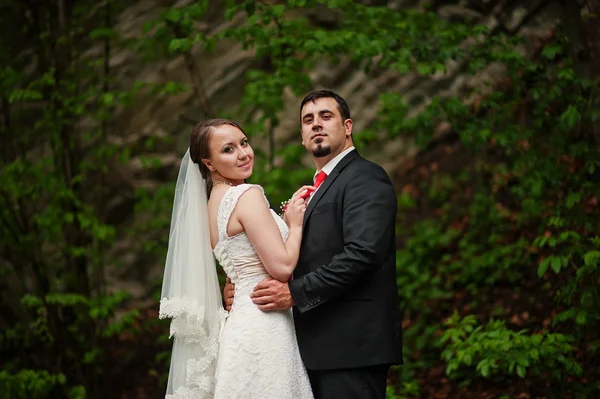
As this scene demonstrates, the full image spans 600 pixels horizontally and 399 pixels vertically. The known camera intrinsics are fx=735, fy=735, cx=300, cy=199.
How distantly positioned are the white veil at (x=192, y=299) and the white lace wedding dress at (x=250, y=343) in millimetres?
101

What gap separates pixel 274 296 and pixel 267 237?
0.26m

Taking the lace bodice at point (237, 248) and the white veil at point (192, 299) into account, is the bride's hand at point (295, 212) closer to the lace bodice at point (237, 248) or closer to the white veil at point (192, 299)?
the lace bodice at point (237, 248)

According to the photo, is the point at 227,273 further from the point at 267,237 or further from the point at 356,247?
the point at 356,247

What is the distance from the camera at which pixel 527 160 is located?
5.39m

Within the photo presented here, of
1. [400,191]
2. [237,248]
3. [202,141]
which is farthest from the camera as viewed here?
[400,191]

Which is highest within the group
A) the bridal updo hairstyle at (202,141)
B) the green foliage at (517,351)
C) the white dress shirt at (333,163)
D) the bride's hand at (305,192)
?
the bridal updo hairstyle at (202,141)

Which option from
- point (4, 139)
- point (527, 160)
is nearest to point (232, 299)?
point (527, 160)

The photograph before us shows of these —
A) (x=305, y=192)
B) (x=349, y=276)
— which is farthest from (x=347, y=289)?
(x=305, y=192)

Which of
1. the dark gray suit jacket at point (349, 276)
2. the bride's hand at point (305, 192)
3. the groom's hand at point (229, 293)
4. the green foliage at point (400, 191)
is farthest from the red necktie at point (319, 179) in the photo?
the green foliage at point (400, 191)

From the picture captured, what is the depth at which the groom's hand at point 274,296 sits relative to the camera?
3.16 m

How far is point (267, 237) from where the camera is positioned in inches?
125

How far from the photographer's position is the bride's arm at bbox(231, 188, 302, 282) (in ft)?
10.4

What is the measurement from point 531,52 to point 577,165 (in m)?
2.43

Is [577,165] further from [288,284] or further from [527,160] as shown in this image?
[288,284]
